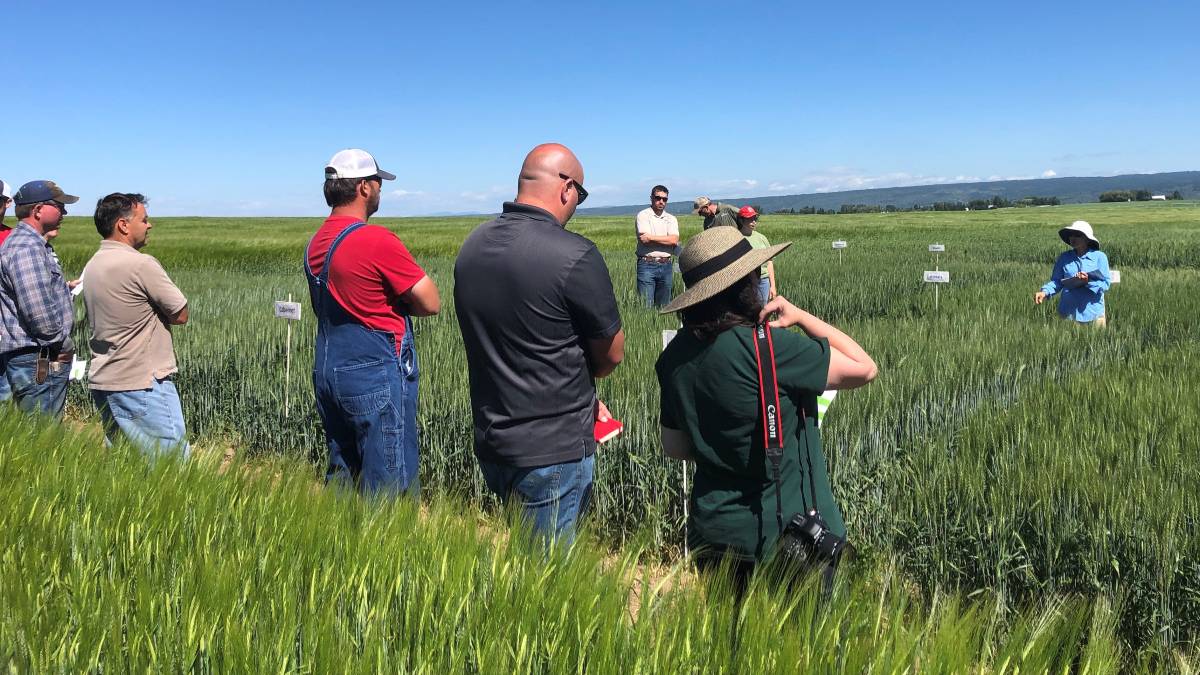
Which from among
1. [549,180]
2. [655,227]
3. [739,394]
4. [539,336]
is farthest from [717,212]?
[739,394]

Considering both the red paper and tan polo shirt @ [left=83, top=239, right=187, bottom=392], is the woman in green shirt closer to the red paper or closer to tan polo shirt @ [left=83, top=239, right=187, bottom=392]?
the red paper

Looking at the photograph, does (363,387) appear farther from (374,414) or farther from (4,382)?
(4,382)

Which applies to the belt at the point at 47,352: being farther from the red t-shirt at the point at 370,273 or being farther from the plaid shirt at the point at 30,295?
the red t-shirt at the point at 370,273

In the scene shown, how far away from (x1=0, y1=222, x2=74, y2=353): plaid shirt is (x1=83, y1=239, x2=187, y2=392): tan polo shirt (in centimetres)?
54

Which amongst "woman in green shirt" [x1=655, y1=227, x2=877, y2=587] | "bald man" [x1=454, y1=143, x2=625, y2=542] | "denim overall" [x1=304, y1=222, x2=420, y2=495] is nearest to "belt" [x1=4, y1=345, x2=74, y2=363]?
"denim overall" [x1=304, y1=222, x2=420, y2=495]

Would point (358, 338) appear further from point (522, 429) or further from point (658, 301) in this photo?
point (658, 301)

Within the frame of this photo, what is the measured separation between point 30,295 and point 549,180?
120 inches

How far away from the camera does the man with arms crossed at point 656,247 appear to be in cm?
844

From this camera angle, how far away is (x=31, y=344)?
12.9ft

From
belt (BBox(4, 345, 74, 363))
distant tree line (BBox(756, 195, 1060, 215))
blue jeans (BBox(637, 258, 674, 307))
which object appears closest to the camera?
belt (BBox(4, 345, 74, 363))

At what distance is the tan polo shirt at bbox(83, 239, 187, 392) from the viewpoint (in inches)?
133

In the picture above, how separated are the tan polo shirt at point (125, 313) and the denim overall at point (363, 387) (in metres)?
0.95

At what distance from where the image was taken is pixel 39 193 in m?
4.04

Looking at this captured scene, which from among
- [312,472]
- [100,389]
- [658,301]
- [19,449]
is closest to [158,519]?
[312,472]
